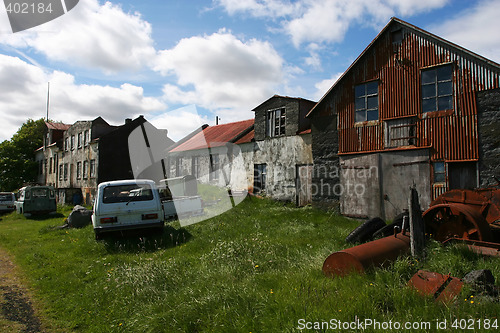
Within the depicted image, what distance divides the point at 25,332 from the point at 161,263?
2523 millimetres

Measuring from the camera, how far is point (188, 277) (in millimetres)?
5805

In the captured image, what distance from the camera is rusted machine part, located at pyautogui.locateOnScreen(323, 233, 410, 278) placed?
15.8 feet

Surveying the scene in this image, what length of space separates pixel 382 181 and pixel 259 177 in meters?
8.52

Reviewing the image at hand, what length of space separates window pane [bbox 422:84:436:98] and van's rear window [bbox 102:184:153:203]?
34.5 feet

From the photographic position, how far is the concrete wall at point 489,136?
1052 cm

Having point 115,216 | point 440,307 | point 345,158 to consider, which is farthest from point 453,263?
point 345,158

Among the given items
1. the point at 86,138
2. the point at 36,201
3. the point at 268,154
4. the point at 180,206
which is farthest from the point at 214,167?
the point at 86,138

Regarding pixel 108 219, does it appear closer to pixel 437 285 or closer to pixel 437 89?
pixel 437 285

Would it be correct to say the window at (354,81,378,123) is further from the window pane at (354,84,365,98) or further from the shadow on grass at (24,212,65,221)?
the shadow on grass at (24,212,65,221)

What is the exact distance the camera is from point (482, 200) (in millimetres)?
7336

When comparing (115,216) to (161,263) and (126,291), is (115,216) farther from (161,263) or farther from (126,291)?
(126,291)

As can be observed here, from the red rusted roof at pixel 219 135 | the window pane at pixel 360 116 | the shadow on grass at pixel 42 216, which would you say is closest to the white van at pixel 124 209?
the window pane at pixel 360 116

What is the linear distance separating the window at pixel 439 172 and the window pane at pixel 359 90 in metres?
4.23

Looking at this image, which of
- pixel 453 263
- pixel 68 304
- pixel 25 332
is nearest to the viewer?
pixel 25 332
